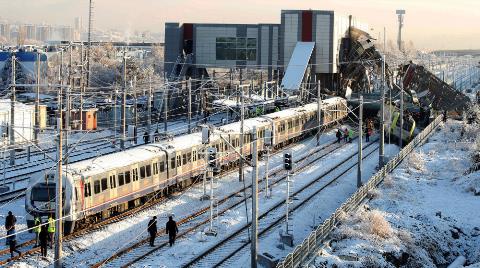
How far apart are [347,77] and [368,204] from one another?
151ft

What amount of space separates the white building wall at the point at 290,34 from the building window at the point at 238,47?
444cm

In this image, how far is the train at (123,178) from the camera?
81.6ft

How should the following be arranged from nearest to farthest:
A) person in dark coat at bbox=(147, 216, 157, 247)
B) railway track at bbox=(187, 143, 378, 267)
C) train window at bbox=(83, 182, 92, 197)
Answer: railway track at bbox=(187, 143, 378, 267)
person in dark coat at bbox=(147, 216, 157, 247)
train window at bbox=(83, 182, 92, 197)

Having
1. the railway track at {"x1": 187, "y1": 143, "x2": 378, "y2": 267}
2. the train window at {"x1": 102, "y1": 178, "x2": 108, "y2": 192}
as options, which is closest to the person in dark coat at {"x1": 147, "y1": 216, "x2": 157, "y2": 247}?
the railway track at {"x1": 187, "y1": 143, "x2": 378, "y2": 267}

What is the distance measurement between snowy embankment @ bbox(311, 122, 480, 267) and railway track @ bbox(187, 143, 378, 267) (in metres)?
3.12

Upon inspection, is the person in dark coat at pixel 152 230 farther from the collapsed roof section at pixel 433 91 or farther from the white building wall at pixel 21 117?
the collapsed roof section at pixel 433 91

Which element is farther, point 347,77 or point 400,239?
point 347,77

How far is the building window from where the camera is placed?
74.1 m

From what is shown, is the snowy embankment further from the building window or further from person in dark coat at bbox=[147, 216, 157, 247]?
the building window

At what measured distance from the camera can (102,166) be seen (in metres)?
27.1

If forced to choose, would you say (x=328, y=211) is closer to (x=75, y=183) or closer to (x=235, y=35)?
(x=75, y=183)

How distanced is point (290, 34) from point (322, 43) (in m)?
3.70

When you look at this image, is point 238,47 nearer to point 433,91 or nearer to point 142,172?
point 433,91

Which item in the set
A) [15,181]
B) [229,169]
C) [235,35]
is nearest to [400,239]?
[229,169]
